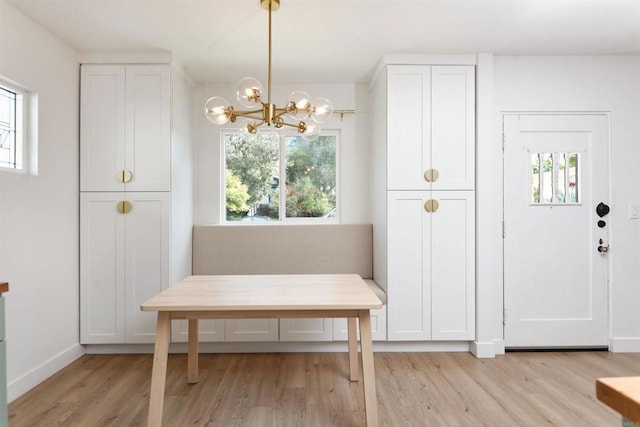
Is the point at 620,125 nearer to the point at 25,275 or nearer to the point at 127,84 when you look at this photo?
the point at 127,84

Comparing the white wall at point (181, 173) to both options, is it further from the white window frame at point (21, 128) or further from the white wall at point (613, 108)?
the white wall at point (613, 108)

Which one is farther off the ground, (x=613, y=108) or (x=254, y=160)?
(x=613, y=108)

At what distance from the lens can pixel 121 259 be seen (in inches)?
120

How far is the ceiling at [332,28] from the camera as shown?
2.36 meters

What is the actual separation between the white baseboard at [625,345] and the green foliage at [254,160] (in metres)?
3.26

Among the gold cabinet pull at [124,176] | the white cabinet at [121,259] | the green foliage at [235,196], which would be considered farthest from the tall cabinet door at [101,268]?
the green foliage at [235,196]

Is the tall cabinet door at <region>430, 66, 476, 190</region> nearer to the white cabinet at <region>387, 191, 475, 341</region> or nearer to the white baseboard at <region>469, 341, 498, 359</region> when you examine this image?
the white cabinet at <region>387, 191, 475, 341</region>

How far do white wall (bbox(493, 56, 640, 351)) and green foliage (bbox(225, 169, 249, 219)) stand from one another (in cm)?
227

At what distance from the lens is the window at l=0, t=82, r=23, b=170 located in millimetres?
2404

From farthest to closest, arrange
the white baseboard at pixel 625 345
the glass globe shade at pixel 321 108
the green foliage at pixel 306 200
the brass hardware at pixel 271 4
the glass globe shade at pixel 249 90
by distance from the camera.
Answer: the green foliage at pixel 306 200 → the white baseboard at pixel 625 345 → the brass hardware at pixel 271 4 → the glass globe shade at pixel 321 108 → the glass globe shade at pixel 249 90

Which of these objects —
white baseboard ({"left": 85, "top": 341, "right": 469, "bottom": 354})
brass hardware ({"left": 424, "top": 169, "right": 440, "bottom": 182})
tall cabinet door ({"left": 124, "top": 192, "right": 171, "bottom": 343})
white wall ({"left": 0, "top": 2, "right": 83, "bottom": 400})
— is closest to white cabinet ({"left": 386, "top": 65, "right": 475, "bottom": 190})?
brass hardware ({"left": 424, "top": 169, "right": 440, "bottom": 182})

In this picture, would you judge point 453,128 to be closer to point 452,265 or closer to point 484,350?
point 452,265

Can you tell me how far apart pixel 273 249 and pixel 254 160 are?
940 millimetres

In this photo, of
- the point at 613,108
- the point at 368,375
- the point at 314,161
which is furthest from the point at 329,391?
the point at 613,108
